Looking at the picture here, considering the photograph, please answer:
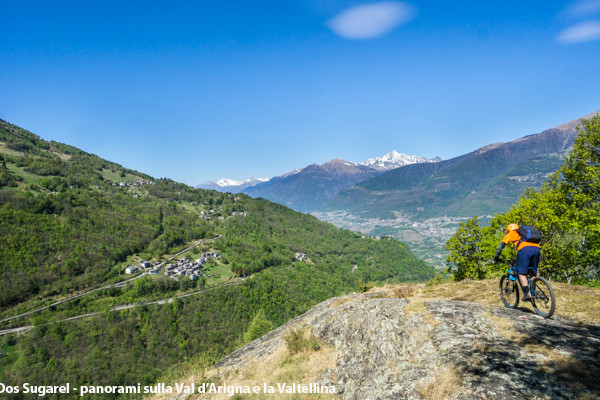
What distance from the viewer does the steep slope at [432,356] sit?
6.64 m

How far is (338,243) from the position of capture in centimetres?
19312

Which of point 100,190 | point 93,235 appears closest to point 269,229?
point 93,235

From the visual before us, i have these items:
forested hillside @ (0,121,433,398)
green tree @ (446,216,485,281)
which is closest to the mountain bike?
forested hillside @ (0,121,433,398)

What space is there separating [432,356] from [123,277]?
11941cm

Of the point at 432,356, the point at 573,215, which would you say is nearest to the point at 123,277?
the point at 432,356

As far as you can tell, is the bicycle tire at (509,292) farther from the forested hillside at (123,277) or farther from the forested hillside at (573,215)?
the forested hillside at (123,277)

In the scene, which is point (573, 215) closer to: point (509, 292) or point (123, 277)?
point (509, 292)

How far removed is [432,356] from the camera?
895cm

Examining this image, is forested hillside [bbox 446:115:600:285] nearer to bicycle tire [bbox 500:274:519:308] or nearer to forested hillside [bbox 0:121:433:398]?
bicycle tire [bbox 500:274:519:308]

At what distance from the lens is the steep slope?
6.64m

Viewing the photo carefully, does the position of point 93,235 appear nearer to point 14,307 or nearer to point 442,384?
point 14,307

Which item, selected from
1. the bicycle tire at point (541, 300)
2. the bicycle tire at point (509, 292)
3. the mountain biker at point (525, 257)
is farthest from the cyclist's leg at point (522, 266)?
the bicycle tire at point (509, 292)

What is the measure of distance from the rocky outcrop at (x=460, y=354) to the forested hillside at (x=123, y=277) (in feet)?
37.7

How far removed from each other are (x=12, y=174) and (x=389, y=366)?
200073 mm
